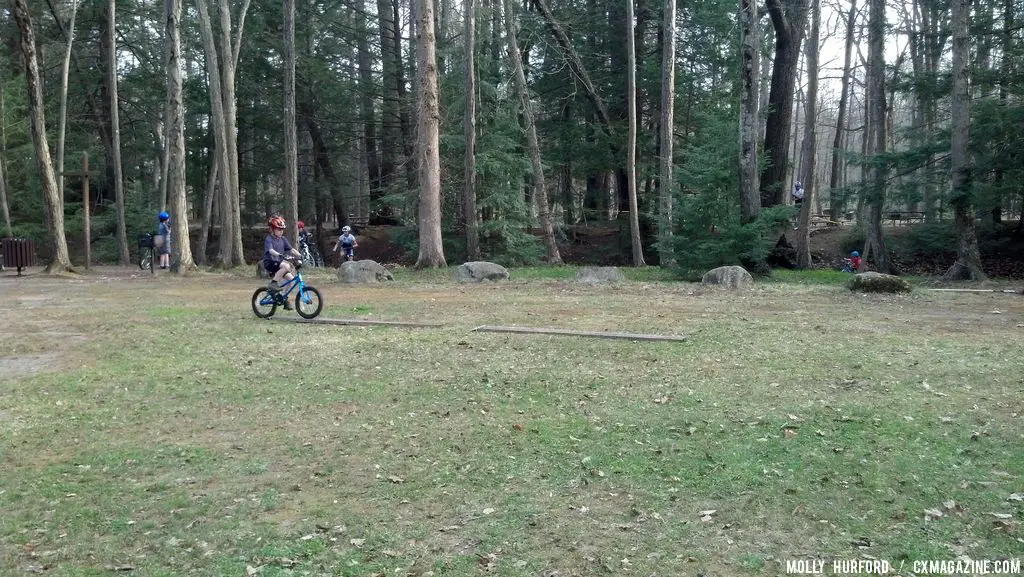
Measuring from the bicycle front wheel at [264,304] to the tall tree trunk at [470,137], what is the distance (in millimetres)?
11653

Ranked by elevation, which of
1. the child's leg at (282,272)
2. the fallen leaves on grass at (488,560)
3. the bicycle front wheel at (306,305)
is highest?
the child's leg at (282,272)

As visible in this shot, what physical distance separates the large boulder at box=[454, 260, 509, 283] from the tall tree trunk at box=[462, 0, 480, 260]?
4.49 m

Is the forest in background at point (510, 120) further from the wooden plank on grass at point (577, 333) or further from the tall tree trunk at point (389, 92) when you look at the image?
the wooden plank on grass at point (577, 333)

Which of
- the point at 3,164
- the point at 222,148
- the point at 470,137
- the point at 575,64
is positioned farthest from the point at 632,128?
the point at 3,164

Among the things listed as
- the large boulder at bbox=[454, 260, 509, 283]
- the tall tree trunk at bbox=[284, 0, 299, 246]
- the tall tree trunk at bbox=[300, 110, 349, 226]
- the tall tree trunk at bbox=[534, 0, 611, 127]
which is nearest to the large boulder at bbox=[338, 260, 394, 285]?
the large boulder at bbox=[454, 260, 509, 283]

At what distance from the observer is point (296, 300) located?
12539 millimetres

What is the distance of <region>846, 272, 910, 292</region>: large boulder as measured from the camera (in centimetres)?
1541

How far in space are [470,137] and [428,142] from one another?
2.12m

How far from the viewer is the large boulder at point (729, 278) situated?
17.0 meters

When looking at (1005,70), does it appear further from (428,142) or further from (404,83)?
(404,83)

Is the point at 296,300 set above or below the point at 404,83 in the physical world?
below

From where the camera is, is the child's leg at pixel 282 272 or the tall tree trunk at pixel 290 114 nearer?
the child's leg at pixel 282 272

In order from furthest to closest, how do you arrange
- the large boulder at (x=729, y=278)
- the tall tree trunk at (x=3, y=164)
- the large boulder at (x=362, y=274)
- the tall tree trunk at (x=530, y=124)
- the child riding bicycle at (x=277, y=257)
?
the tall tree trunk at (x=3, y=164)
the tall tree trunk at (x=530, y=124)
the large boulder at (x=362, y=274)
the large boulder at (x=729, y=278)
the child riding bicycle at (x=277, y=257)

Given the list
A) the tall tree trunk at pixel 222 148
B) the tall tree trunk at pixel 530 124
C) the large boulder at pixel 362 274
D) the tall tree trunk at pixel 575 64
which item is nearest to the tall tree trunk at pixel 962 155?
the tall tree trunk at pixel 530 124
